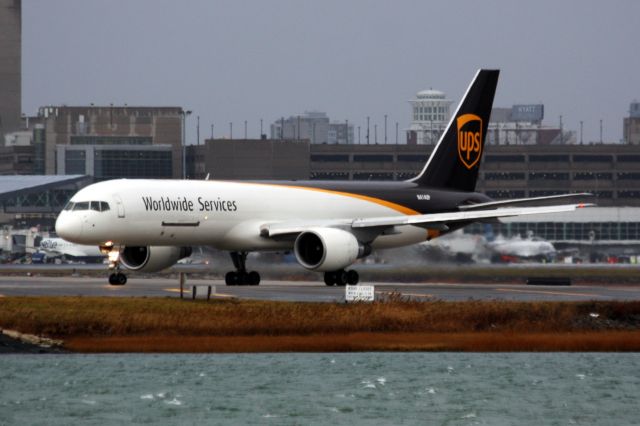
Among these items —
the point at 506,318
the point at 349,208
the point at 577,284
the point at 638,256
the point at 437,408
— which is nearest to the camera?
the point at 437,408

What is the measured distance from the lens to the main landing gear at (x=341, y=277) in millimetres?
72188

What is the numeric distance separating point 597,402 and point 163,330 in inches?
658

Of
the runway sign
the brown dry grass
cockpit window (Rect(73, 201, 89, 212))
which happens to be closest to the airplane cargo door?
cockpit window (Rect(73, 201, 89, 212))

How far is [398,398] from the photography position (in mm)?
43281

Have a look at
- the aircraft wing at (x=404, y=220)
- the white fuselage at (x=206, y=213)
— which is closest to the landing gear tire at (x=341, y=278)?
the aircraft wing at (x=404, y=220)

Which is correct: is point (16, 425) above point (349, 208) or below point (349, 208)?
below

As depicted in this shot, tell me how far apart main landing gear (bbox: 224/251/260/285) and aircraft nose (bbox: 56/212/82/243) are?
1012 cm

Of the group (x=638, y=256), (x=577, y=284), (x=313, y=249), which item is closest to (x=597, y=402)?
(x=313, y=249)

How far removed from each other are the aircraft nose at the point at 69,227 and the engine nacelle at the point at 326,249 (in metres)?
10.2

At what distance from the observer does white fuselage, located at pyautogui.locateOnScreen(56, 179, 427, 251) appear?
66812mm

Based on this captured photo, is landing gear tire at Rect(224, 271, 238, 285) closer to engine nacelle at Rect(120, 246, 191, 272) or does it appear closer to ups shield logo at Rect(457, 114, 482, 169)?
engine nacelle at Rect(120, 246, 191, 272)

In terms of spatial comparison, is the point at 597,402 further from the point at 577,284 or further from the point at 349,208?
the point at 577,284

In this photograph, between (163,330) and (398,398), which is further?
(163,330)

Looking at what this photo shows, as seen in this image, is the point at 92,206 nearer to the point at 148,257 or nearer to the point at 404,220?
the point at 148,257
